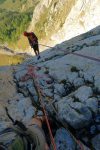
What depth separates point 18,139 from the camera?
9.14 meters

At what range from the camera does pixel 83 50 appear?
1928cm

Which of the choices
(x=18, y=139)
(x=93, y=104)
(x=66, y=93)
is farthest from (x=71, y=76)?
(x=18, y=139)

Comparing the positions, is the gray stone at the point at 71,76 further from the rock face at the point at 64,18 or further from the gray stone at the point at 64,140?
the rock face at the point at 64,18

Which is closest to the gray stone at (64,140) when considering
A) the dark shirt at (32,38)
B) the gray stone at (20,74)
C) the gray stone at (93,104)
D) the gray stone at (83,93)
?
the gray stone at (93,104)

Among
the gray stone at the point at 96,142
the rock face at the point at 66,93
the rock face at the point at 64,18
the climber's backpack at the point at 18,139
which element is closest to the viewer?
the climber's backpack at the point at 18,139

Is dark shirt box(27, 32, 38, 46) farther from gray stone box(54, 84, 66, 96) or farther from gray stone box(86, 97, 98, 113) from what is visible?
gray stone box(86, 97, 98, 113)

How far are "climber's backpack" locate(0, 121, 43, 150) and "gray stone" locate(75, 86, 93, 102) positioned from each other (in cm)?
342

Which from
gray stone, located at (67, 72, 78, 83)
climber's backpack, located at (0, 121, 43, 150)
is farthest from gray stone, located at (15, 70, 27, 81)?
climber's backpack, located at (0, 121, 43, 150)

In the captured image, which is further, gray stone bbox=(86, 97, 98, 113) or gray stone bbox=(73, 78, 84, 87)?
→ gray stone bbox=(73, 78, 84, 87)

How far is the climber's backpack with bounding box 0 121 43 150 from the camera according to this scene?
8.64m

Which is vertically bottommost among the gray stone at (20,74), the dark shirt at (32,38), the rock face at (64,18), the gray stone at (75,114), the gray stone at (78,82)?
the gray stone at (75,114)

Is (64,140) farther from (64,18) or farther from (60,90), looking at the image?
(64,18)

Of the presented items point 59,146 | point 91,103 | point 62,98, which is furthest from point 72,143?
point 62,98

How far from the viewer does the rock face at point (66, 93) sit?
41.5 feet
